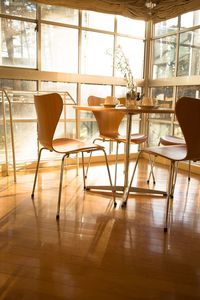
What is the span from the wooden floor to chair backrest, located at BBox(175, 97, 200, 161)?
56 cm

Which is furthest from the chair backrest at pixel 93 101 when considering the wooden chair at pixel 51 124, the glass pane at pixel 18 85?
the wooden chair at pixel 51 124

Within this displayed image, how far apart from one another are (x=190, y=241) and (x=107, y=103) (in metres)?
1.19

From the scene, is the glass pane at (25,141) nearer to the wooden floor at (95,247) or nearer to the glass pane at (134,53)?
the wooden floor at (95,247)

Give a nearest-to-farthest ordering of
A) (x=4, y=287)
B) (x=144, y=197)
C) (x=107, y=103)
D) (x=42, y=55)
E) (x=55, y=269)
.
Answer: (x=4, y=287) → (x=55, y=269) → (x=107, y=103) → (x=144, y=197) → (x=42, y=55)

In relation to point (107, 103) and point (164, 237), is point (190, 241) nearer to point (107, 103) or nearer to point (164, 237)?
point (164, 237)

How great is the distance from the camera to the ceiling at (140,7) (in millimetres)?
3291

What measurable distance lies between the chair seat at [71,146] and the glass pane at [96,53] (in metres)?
1.42

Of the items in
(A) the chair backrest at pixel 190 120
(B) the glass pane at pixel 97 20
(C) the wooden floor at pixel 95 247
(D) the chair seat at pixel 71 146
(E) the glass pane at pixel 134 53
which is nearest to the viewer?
(C) the wooden floor at pixel 95 247

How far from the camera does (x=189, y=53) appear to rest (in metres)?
3.52

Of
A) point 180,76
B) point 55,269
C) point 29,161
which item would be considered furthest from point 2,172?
point 180,76

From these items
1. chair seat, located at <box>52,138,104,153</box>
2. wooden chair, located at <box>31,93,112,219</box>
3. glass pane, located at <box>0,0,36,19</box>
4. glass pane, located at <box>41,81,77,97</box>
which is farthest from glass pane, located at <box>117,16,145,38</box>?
wooden chair, located at <box>31,93,112,219</box>

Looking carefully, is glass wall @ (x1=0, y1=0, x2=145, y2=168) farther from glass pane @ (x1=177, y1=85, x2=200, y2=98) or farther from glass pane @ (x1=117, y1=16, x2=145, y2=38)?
glass pane @ (x1=177, y1=85, x2=200, y2=98)

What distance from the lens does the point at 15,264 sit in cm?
156

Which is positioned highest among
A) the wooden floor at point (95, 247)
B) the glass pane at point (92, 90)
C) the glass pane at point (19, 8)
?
the glass pane at point (19, 8)
